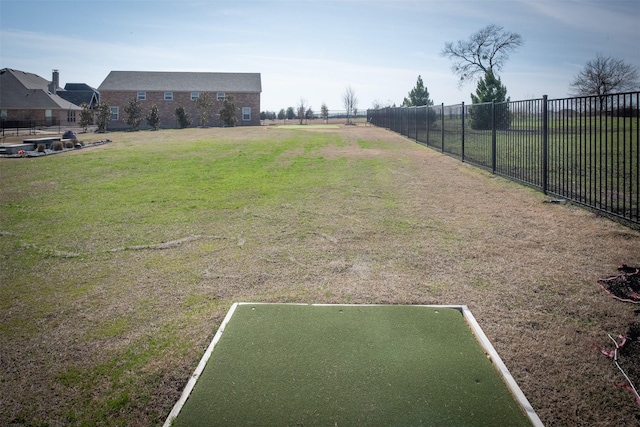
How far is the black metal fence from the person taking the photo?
22.6 feet

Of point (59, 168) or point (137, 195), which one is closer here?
point (137, 195)

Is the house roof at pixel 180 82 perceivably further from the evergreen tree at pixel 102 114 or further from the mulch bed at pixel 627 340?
the mulch bed at pixel 627 340

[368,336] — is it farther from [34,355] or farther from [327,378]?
[34,355]

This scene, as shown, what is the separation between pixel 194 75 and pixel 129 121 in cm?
1417

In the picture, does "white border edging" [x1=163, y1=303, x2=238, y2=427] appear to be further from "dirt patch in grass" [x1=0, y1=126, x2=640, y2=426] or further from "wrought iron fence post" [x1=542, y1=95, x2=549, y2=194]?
"wrought iron fence post" [x1=542, y1=95, x2=549, y2=194]

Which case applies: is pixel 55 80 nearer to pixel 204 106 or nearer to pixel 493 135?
pixel 204 106

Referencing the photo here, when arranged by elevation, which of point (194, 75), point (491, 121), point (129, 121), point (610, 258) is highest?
point (194, 75)

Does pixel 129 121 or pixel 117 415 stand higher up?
pixel 129 121

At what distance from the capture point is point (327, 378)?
3.06m

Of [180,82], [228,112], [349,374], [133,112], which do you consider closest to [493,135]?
[349,374]

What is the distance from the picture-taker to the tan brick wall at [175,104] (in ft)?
166

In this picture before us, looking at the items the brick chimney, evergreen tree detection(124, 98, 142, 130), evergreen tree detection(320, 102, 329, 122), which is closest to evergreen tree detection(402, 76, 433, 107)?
evergreen tree detection(320, 102, 329, 122)

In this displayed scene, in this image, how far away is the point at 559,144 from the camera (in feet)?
27.8

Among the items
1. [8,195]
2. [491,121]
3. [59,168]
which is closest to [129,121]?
[59,168]
